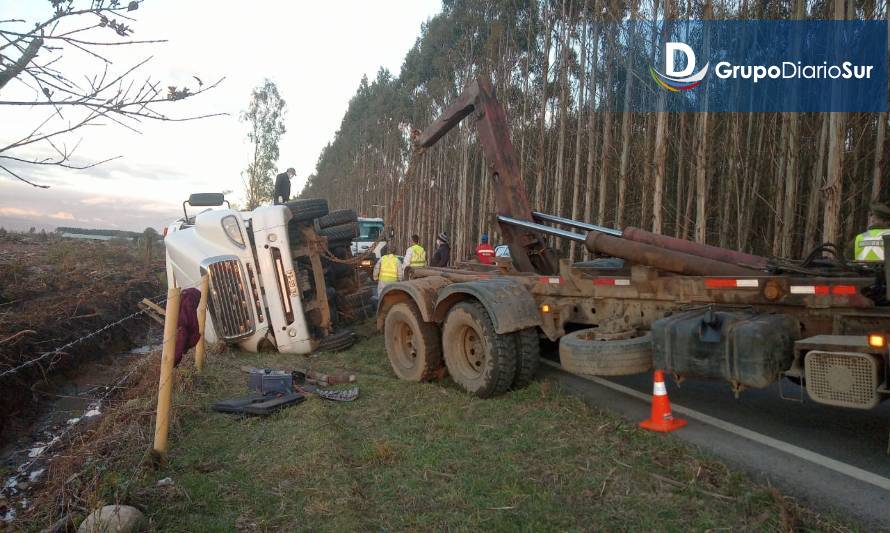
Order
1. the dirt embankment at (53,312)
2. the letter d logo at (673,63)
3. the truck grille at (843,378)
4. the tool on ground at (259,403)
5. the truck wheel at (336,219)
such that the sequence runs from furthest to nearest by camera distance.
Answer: the letter d logo at (673,63) → the truck wheel at (336,219) → the dirt embankment at (53,312) → the tool on ground at (259,403) → the truck grille at (843,378)

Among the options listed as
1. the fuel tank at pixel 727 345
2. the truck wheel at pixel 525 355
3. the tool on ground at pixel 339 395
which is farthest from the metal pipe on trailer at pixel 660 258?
the tool on ground at pixel 339 395

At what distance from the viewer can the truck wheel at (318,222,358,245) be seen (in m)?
9.23

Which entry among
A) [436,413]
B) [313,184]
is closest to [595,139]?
[436,413]

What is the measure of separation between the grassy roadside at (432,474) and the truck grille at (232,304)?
2645 millimetres

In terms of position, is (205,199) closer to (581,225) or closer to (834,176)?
(581,225)

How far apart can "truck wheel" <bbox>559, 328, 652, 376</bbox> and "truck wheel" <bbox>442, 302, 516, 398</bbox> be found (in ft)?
2.95

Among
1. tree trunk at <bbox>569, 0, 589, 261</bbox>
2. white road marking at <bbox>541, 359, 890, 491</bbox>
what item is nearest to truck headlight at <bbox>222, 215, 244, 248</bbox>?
white road marking at <bbox>541, 359, 890, 491</bbox>

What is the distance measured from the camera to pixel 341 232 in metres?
9.48

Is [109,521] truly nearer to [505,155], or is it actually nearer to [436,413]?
[436,413]

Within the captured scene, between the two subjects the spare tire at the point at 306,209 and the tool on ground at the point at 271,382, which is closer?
the tool on ground at the point at 271,382

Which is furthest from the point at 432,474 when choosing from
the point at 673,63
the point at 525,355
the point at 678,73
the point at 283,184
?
the point at 673,63

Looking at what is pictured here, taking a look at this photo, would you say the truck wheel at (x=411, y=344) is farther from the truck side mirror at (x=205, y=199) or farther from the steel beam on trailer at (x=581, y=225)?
the truck side mirror at (x=205, y=199)

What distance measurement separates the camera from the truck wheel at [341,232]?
9.23m

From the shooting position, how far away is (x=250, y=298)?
8109 millimetres
